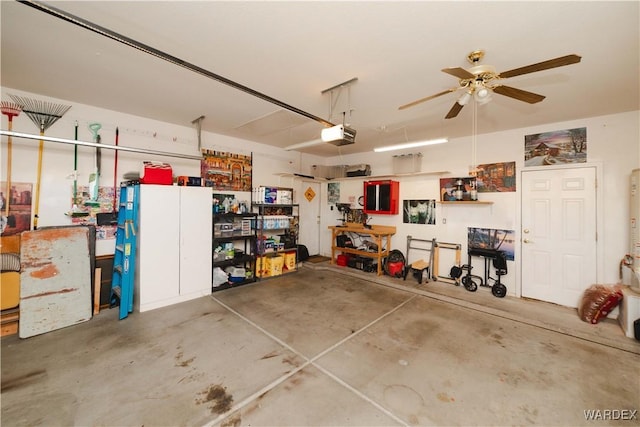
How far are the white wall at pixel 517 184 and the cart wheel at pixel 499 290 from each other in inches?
9.4

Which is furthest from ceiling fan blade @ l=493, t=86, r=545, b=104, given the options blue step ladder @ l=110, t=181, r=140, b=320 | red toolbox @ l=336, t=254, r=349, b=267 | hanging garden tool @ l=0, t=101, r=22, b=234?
hanging garden tool @ l=0, t=101, r=22, b=234

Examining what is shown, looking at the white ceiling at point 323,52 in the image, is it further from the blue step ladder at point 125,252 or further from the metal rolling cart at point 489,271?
the metal rolling cart at point 489,271

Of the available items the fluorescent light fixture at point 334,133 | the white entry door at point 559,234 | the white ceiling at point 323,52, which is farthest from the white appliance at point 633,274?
the fluorescent light fixture at point 334,133

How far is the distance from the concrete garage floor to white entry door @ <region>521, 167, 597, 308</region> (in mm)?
515

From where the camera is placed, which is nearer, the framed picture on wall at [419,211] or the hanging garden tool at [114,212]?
the hanging garden tool at [114,212]

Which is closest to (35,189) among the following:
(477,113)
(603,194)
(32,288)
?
(32,288)

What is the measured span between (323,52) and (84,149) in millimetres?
3844

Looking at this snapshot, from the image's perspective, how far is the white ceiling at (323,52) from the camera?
1803 millimetres

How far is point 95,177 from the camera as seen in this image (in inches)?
142

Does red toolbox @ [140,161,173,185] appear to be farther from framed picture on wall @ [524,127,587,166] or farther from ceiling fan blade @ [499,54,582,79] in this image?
framed picture on wall @ [524,127,587,166]

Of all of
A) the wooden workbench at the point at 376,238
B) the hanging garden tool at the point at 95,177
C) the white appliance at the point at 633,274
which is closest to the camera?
the white appliance at the point at 633,274

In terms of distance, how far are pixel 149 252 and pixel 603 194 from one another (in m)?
6.88

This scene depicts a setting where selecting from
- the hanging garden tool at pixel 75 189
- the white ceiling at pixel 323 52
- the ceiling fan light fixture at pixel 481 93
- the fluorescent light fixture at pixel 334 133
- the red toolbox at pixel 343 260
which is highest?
the white ceiling at pixel 323 52

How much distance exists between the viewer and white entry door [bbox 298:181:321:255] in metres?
6.90
